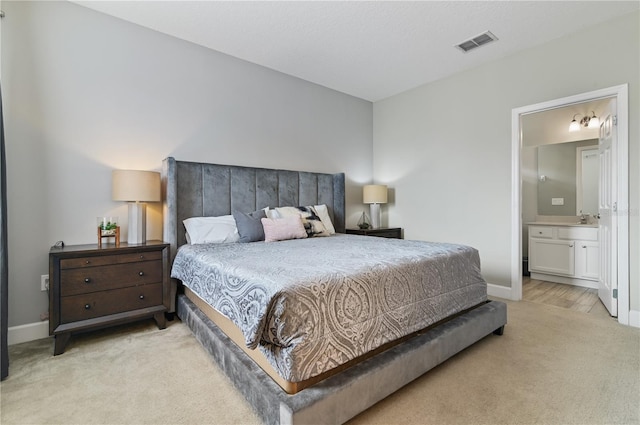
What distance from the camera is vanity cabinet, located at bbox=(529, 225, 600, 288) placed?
3.90m

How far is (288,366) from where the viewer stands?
1.22m

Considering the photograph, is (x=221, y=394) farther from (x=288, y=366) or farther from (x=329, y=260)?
(x=329, y=260)

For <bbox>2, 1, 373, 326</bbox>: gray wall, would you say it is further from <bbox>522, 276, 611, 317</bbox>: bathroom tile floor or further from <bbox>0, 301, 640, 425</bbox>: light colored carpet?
<bbox>522, 276, 611, 317</bbox>: bathroom tile floor

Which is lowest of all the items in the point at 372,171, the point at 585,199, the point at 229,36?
the point at 585,199

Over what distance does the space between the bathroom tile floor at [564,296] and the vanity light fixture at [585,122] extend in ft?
7.31

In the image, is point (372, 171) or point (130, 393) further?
point (372, 171)

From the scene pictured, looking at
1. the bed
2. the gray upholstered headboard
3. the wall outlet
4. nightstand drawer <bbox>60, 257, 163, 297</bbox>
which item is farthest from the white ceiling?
the wall outlet

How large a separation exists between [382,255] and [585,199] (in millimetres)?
4227

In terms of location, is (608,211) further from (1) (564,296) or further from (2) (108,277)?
(2) (108,277)

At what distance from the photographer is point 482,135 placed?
3.68 metres

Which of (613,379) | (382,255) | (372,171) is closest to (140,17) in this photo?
(382,255)

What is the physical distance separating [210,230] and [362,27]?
2396mm

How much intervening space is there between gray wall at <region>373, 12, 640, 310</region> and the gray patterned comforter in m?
1.56

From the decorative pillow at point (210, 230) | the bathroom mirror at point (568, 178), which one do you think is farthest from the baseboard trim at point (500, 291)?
the decorative pillow at point (210, 230)
